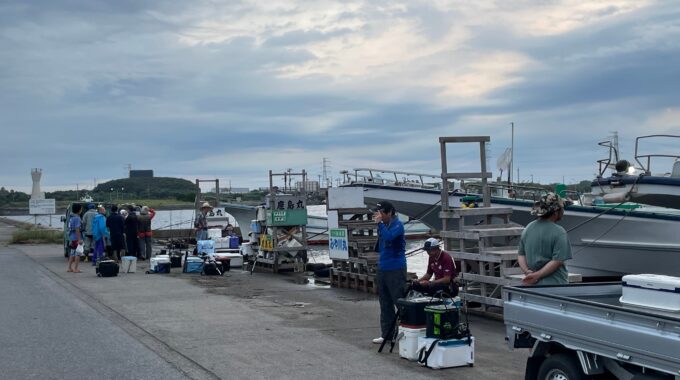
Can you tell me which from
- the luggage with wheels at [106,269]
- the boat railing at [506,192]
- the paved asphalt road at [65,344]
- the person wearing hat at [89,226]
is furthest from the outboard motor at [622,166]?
the person wearing hat at [89,226]

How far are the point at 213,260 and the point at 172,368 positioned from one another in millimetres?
11268

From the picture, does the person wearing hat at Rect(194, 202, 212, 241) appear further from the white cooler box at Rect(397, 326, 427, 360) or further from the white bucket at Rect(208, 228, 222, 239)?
the white cooler box at Rect(397, 326, 427, 360)

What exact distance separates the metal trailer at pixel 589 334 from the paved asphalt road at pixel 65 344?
356 centimetres

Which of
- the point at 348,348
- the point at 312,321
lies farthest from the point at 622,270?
the point at 348,348

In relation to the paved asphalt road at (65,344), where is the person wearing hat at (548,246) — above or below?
above

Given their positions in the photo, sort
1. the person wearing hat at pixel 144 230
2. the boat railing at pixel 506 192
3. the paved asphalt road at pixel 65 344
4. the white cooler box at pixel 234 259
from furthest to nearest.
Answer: the person wearing hat at pixel 144 230, the white cooler box at pixel 234 259, the boat railing at pixel 506 192, the paved asphalt road at pixel 65 344

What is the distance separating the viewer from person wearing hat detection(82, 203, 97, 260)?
22.5m

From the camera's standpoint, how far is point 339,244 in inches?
629

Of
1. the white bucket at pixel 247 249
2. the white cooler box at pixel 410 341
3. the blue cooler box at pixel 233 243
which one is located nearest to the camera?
the white cooler box at pixel 410 341

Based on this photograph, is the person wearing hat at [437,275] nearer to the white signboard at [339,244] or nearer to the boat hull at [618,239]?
the white signboard at [339,244]

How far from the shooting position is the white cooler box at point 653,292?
17.8 feet

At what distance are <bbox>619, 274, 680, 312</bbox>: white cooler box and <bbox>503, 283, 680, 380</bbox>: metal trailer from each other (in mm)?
72

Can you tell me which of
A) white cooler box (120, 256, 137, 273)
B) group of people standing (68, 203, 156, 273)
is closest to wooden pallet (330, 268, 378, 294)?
white cooler box (120, 256, 137, 273)

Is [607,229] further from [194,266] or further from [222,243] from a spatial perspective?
[222,243]
